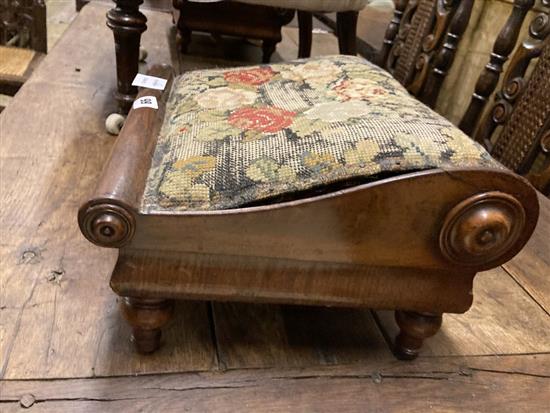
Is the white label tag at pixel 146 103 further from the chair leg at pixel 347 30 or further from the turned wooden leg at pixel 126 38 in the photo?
the chair leg at pixel 347 30

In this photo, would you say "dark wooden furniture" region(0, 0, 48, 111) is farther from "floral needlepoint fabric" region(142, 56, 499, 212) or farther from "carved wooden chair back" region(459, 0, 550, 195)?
"carved wooden chair back" region(459, 0, 550, 195)

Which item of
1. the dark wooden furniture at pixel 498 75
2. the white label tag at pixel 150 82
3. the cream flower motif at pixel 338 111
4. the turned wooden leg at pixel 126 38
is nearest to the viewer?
the cream flower motif at pixel 338 111

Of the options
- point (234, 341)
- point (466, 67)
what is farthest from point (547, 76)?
point (234, 341)

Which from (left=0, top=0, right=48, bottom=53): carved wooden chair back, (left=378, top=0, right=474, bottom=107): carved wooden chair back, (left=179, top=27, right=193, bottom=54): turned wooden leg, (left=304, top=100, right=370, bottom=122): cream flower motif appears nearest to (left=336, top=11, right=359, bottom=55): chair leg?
(left=378, top=0, right=474, bottom=107): carved wooden chair back

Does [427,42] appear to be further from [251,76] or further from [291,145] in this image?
[291,145]

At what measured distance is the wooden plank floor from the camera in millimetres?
730

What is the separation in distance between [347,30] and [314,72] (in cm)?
82

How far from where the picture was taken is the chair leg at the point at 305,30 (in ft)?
6.63

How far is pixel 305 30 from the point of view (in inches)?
81.0

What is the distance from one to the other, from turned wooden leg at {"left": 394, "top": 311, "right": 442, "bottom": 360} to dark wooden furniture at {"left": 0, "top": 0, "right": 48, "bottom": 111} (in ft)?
5.40

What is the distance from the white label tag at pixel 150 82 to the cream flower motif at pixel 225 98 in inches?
4.3

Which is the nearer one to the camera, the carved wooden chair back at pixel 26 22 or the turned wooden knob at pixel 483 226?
the turned wooden knob at pixel 483 226

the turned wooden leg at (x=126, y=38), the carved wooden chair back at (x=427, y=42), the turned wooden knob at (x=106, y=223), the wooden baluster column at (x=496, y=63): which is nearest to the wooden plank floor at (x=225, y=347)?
the turned wooden knob at (x=106, y=223)

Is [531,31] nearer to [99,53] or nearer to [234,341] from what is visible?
[234,341]
